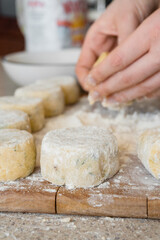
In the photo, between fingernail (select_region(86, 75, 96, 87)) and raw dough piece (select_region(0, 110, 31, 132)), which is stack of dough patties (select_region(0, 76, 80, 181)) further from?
fingernail (select_region(86, 75, 96, 87))

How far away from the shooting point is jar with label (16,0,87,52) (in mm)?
2109

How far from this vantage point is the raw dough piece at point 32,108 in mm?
1255

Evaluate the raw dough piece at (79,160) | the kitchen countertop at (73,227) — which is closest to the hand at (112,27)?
the raw dough piece at (79,160)

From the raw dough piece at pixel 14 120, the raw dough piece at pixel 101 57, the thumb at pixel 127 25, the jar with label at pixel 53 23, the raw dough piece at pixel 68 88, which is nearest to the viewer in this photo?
the raw dough piece at pixel 14 120

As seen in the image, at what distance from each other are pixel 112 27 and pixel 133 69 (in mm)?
306

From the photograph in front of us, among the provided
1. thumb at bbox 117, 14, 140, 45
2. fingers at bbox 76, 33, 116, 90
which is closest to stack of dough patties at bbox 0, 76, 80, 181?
fingers at bbox 76, 33, 116, 90

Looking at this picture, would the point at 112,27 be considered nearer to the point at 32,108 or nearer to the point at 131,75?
the point at 131,75

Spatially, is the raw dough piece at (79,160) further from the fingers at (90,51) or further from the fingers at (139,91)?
the fingers at (90,51)

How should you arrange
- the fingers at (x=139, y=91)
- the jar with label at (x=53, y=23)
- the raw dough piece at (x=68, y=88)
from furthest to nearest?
the jar with label at (x=53, y=23) < the raw dough piece at (x=68, y=88) < the fingers at (x=139, y=91)

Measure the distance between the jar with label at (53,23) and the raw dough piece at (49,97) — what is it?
0.77 meters

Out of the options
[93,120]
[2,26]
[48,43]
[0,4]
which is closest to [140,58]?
[93,120]

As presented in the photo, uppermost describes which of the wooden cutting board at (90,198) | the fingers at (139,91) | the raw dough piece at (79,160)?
the fingers at (139,91)

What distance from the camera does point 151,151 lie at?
2.89 ft

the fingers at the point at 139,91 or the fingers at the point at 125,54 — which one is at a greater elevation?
the fingers at the point at 125,54
